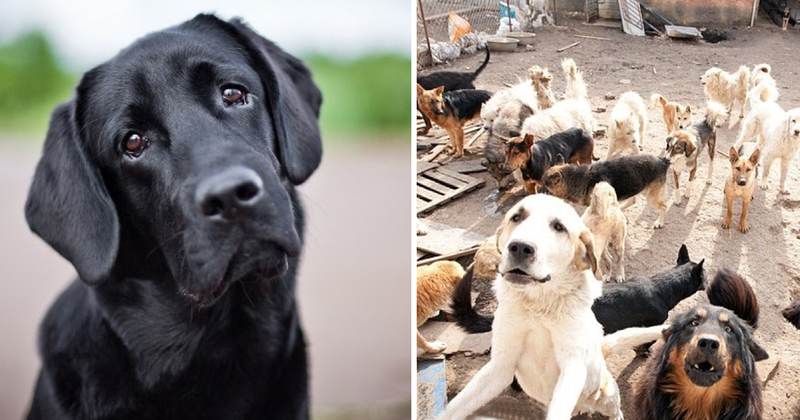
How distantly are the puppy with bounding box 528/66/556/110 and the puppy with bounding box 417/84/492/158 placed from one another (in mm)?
244

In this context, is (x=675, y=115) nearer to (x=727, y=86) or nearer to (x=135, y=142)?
(x=727, y=86)

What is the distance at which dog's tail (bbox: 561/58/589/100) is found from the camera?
8.44 ft

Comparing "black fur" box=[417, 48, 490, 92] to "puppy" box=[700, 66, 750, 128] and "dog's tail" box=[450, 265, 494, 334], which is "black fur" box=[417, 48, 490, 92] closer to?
"puppy" box=[700, 66, 750, 128]

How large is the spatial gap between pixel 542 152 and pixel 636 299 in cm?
63

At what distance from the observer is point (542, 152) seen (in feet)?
8.30

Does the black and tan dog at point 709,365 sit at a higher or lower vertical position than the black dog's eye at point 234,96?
lower

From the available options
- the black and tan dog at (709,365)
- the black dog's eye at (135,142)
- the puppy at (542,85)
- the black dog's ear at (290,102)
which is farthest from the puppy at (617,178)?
the black dog's eye at (135,142)

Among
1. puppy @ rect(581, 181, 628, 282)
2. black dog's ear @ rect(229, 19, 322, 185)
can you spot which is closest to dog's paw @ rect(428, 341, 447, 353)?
puppy @ rect(581, 181, 628, 282)

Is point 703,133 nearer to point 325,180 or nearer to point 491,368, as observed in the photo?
point 491,368

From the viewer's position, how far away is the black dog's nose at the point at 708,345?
1900mm

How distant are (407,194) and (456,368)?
2.31 feet

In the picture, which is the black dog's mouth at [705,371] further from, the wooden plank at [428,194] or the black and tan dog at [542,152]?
the wooden plank at [428,194]

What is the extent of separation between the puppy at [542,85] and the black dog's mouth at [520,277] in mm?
1022

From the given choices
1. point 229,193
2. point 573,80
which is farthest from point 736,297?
point 229,193
